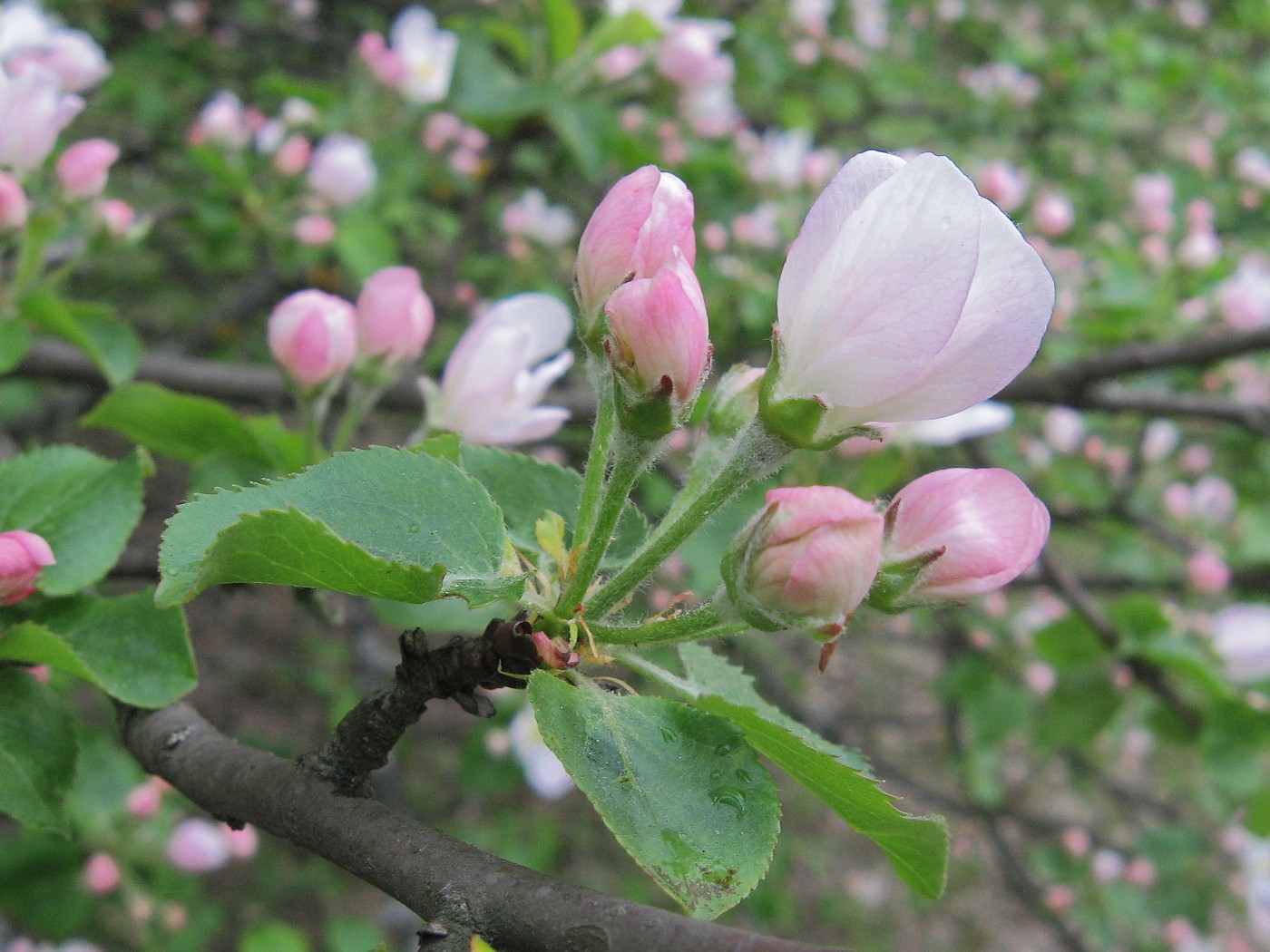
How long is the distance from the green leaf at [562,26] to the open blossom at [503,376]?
3.87 feet

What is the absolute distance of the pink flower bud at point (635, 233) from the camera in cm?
53

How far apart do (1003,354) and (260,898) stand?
2.85m

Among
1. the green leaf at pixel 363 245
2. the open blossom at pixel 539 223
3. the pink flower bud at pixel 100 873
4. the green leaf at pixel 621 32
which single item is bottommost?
the pink flower bud at pixel 100 873

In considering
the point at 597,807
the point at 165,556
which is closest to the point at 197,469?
the point at 165,556

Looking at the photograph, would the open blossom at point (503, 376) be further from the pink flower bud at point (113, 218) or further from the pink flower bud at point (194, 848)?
the pink flower bud at point (194, 848)

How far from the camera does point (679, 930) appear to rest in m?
0.38

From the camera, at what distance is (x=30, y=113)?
935mm

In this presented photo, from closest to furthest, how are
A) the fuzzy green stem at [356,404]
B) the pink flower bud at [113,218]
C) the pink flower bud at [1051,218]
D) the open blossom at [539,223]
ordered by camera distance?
1. the fuzzy green stem at [356,404]
2. the pink flower bud at [113,218]
3. the pink flower bud at [1051,218]
4. the open blossom at [539,223]

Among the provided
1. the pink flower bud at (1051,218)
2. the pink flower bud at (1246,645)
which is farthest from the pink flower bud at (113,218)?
the pink flower bud at (1051,218)

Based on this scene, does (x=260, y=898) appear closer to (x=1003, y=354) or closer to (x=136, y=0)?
(x=136, y=0)

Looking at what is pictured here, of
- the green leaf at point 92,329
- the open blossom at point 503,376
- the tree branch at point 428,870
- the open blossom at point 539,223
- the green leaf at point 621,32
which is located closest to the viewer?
the tree branch at point 428,870

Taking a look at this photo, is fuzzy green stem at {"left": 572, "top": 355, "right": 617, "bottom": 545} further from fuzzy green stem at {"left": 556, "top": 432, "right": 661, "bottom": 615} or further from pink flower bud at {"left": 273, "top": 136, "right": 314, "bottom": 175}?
pink flower bud at {"left": 273, "top": 136, "right": 314, "bottom": 175}

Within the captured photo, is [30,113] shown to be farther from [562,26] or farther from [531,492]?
[562,26]

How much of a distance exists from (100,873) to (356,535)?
1.45 meters
